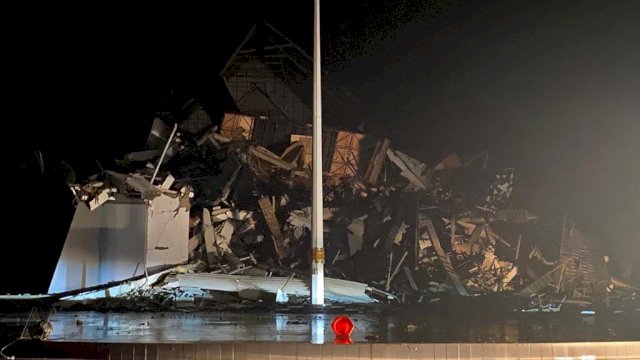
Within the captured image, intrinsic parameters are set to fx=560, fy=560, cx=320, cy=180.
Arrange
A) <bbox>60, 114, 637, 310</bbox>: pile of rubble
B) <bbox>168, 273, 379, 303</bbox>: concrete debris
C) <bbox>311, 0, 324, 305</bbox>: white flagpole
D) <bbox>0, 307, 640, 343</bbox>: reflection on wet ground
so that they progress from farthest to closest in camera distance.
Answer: <bbox>60, 114, 637, 310</bbox>: pile of rubble → <bbox>168, 273, 379, 303</bbox>: concrete debris → <bbox>311, 0, 324, 305</bbox>: white flagpole → <bbox>0, 307, 640, 343</bbox>: reflection on wet ground

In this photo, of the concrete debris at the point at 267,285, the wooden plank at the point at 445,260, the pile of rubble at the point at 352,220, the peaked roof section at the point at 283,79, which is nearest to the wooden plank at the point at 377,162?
the pile of rubble at the point at 352,220

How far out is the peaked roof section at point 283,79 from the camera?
1405 cm

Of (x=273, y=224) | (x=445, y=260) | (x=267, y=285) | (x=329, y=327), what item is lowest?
(x=329, y=327)

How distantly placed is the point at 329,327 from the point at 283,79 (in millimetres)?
8245

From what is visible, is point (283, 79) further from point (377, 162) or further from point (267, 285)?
point (267, 285)

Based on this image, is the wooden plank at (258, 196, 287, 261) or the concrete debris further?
the wooden plank at (258, 196, 287, 261)

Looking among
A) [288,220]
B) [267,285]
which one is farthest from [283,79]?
[267,285]

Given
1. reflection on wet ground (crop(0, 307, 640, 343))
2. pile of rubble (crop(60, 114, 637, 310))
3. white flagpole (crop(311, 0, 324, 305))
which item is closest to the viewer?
reflection on wet ground (crop(0, 307, 640, 343))

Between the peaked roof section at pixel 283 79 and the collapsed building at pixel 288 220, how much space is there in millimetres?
36

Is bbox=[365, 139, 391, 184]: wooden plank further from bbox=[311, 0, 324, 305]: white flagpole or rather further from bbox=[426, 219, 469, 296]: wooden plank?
bbox=[311, 0, 324, 305]: white flagpole

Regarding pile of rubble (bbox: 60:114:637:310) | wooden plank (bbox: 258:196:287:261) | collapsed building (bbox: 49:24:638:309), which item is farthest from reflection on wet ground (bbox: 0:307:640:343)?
wooden plank (bbox: 258:196:287:261)

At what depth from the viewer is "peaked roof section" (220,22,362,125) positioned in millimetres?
14055

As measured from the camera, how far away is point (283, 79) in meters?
14.3

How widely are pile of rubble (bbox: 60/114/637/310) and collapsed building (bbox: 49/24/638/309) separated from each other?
Result: 3 centimetres
